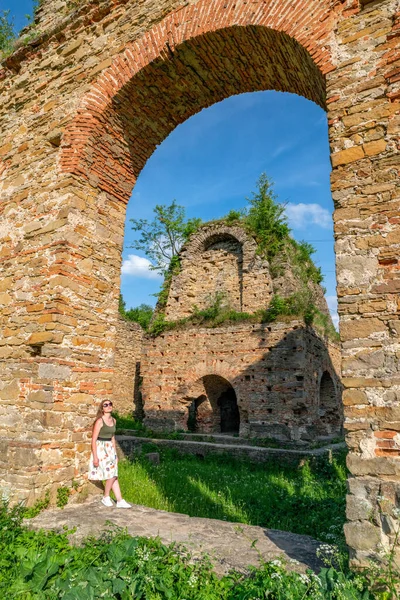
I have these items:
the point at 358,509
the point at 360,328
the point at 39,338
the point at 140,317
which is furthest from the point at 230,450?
the point at 140,317

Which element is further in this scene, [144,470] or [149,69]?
[144,470]

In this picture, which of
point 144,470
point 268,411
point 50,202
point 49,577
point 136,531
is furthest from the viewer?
point 268,411

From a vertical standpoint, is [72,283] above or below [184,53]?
below

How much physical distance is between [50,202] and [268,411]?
790 centimetres

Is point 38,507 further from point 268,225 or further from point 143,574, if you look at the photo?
point 268,225

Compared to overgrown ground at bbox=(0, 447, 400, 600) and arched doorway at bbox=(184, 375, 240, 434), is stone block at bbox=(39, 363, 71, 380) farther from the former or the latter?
arched doorway at bbox=(184, 375, 240, 434)

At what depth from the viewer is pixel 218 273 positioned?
13.6 metres

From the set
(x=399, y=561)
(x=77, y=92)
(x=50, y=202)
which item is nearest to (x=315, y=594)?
(x=399, y=561)

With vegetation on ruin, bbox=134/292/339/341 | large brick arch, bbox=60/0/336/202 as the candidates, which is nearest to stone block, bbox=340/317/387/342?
large brick arch, bbox=60/0/336/202

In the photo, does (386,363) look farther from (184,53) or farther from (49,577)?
Answer: (184,53)

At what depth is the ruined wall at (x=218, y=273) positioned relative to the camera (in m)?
12.5

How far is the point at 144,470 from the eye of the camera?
23.1ft

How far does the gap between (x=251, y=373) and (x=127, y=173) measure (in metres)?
7.06

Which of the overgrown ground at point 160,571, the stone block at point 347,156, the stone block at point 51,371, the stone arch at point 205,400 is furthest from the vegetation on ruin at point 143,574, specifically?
the stone arch at point 205,400
